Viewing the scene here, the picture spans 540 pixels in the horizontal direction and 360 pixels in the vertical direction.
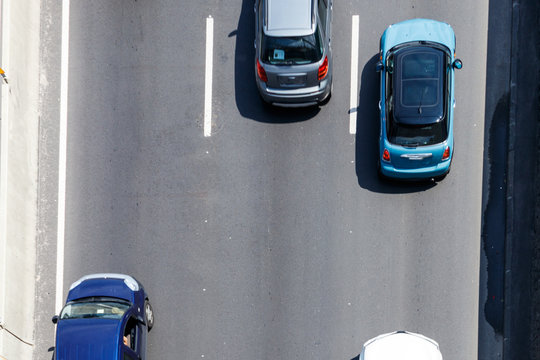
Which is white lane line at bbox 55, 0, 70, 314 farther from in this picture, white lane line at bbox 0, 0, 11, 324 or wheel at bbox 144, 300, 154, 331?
wheel at bbox 144, 300, 154, 331

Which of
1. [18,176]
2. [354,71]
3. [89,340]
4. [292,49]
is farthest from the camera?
[354,71]

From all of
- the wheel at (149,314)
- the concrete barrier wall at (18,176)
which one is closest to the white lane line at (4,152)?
the concrete barrier wall at (18,176)

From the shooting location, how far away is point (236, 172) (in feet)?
61.5

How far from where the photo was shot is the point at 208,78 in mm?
19109

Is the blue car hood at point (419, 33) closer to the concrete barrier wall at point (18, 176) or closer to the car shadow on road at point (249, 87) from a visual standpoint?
the car shadow on road at point (249, 87)

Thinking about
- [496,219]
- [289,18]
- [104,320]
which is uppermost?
[289,18]

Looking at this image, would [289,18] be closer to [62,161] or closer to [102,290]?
[62,161]

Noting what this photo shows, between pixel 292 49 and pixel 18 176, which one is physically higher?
pixel 292 49

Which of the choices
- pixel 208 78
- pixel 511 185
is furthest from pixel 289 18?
pixel 511 185

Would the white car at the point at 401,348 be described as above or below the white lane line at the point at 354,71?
below

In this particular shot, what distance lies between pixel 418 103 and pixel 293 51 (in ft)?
10.2

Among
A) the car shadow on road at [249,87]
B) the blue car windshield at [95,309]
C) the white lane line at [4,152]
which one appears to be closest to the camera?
the blue car windshield at [95,309]

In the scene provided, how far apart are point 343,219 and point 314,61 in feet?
12.5

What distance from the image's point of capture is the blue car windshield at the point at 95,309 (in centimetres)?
1698
